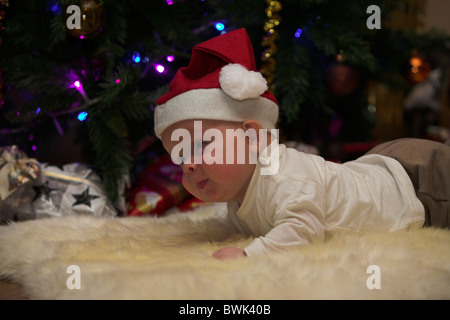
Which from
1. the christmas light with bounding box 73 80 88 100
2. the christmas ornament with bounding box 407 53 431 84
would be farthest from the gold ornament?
the christmas ornament with bounding box 407 53 431 84

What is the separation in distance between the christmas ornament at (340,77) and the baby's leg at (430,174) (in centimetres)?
79

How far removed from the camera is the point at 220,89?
94 cm

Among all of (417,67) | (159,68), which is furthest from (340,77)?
(159,68)

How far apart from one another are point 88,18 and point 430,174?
1003 millimetres

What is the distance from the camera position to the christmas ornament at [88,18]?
1.28 m

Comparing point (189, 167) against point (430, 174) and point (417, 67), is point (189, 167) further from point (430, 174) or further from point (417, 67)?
point (417, 67)

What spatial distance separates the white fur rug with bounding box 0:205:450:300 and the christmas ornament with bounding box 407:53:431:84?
1429 mm

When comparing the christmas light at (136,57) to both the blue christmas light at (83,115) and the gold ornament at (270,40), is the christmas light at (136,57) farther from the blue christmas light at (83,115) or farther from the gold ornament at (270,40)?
the gold ornament at (270,40)

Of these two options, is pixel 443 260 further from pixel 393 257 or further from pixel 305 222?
pixel 305 222

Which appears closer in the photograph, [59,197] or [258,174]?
[258,174]

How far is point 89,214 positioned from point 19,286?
48 centimetres

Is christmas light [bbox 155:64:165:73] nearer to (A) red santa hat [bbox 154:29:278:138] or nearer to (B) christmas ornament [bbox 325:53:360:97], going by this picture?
(A) red santa hat [bbox 154:29:278:138]

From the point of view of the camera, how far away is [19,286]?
87 centimetres
